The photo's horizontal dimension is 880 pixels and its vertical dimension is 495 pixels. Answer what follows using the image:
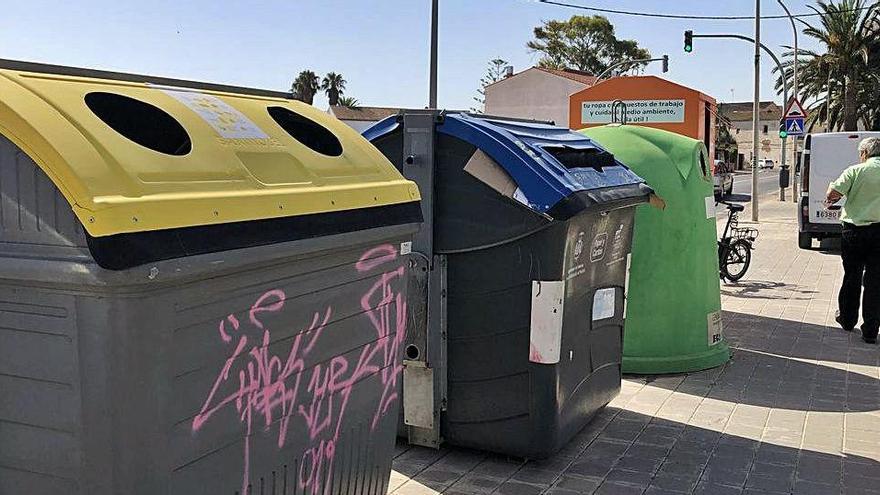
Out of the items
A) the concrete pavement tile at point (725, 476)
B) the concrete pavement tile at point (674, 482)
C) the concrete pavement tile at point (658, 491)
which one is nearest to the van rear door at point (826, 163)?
the concrete pavement tile at point (725, 476)

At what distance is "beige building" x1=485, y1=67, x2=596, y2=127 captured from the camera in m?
45.7

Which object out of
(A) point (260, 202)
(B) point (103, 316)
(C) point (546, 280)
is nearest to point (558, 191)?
(C) point (546, 280)

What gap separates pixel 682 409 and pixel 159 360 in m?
3.82

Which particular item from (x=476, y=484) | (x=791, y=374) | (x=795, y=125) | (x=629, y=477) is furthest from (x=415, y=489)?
(x=795, y=125)

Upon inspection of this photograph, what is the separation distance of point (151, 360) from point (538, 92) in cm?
4681

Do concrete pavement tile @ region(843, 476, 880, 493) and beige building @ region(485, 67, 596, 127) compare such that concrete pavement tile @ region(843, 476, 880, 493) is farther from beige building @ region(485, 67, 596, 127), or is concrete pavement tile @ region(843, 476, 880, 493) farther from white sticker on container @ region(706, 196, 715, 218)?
beige building @ region(485, 67, 596, 127)

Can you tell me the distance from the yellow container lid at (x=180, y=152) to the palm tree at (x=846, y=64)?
32813 mm

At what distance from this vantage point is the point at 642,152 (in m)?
5.66

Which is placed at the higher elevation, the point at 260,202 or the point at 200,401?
the point at 260,202

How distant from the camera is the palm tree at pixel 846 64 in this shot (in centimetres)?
3319

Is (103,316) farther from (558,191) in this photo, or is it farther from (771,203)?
(771,203)

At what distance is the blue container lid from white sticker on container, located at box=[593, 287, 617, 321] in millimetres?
533

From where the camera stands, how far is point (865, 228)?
6.71m

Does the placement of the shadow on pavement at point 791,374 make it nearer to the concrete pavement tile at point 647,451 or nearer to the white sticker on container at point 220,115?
the concrete pavement tile at point 647,451
